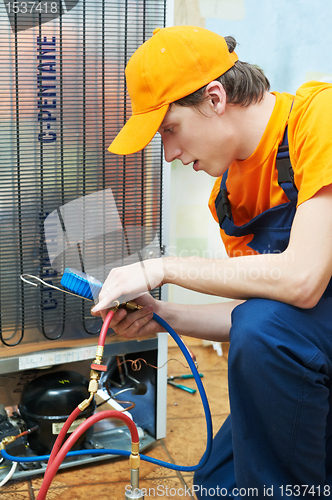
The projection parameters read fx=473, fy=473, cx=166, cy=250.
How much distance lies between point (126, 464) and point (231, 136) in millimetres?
997

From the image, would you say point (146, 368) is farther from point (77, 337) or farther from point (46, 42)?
point (46, 42)

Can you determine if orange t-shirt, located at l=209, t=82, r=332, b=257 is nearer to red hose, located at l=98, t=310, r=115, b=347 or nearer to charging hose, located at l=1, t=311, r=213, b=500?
charging hose, located at l=1, t=311, r=213, b=500

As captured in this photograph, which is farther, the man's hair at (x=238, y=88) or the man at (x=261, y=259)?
the man's hair at (x=238, y=88)

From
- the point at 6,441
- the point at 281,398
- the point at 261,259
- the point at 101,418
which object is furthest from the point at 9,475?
the point at 261,259

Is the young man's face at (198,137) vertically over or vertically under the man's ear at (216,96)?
under

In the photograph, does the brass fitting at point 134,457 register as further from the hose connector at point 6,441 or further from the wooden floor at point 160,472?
the hose connector at point 6,441

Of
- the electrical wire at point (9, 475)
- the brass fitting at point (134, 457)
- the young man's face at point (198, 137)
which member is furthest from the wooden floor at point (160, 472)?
the young man's face at point (198, 137)

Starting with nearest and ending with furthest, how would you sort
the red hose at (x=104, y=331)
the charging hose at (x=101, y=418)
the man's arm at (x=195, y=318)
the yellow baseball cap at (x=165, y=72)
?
the charging hose at (x=101, y=418), the red hose at (x=104, y=331), the yellow baseball cap at (x=165, y=72), the man's arm at (x=195, y=318)

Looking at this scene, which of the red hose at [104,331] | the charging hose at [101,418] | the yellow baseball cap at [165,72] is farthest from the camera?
the yellow baseball cap at [165,72]

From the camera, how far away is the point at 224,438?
123 centimetres

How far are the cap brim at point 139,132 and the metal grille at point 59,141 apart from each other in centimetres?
32

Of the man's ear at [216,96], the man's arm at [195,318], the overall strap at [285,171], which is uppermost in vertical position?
the man's ear at [216,96]

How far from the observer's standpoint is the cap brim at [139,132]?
964mm

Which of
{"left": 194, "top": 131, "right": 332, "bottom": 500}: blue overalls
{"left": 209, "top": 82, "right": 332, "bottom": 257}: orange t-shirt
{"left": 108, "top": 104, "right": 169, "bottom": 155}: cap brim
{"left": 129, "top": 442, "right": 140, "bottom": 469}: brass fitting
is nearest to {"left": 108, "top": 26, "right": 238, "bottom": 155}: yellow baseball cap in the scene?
{"left": 108, "top": 104, "right": 169, "bottom": 155}: cap brim
